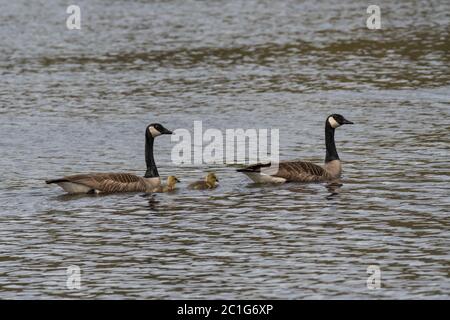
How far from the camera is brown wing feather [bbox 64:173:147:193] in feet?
79.4

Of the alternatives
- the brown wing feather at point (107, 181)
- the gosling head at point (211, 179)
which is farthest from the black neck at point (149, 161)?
the gosling head at point (211, 179)

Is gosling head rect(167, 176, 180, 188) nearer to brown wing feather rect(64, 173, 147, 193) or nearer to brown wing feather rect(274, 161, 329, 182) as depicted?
brown wing feather rect(64, 173, 147, 193)

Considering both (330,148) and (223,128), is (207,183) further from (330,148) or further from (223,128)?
(223,128)

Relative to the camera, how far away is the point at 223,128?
107 feet

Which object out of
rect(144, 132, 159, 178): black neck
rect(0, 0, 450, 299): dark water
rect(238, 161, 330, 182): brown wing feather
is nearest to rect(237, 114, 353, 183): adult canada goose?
rect(238, 161, 330, 182): brown wing feather

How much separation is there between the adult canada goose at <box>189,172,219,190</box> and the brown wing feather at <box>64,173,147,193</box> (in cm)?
120

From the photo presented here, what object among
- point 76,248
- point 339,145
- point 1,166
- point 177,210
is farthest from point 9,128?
point 76,248

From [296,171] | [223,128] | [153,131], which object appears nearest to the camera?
[296,171]

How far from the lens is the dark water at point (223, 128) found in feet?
59.7

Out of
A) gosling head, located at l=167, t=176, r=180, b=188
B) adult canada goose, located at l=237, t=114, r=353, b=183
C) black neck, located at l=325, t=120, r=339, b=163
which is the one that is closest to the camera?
gosling head, located at l=167, t=176, r=180, b=188

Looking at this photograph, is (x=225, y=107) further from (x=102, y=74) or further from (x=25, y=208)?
(x=25, y=208)

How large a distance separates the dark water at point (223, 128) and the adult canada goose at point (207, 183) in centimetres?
31

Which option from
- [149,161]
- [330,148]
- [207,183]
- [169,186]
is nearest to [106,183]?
[169,186]

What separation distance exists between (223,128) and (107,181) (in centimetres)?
878
